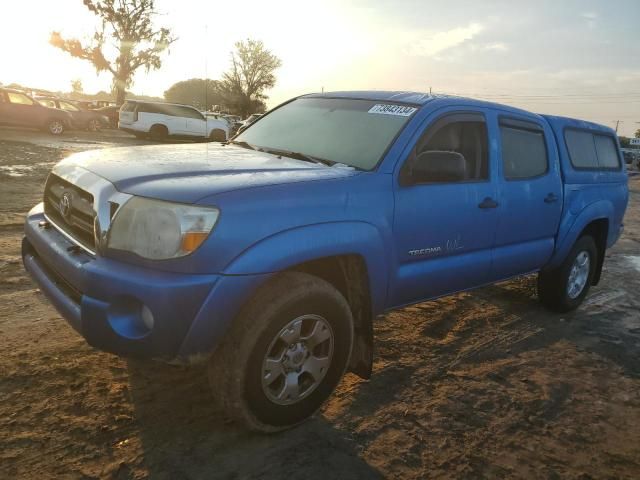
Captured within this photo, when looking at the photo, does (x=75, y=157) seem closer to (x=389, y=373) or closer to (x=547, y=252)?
(x=389, y=373)

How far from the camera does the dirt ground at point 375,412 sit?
2.37 m

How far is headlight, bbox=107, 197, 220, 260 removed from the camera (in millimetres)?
2168

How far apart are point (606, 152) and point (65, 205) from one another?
4925mm

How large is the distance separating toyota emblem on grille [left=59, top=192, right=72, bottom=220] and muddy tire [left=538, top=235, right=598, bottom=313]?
3.89m

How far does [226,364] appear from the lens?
2320mm

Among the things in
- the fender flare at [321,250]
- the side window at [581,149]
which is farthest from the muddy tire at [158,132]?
the fender flare at [321,250]

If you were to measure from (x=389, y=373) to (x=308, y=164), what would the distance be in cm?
145

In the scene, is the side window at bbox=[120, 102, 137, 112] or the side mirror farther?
the side window at bbox=[120, 102, 137, 112]

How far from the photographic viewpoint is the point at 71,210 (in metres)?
2.70

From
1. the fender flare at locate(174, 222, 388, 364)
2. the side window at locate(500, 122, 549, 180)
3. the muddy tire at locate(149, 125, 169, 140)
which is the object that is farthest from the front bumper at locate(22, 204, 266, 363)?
the muddy tire at locate(149, 125, 169, 140)

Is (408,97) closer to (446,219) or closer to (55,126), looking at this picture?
(446,219)

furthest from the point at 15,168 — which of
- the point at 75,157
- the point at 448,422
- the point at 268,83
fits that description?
the point at 268,83

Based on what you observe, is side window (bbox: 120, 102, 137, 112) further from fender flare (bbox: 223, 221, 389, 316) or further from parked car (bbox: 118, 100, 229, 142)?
fender flare (bbox: 223, 221, 389, 316)

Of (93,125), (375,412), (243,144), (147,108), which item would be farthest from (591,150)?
(93,125)
